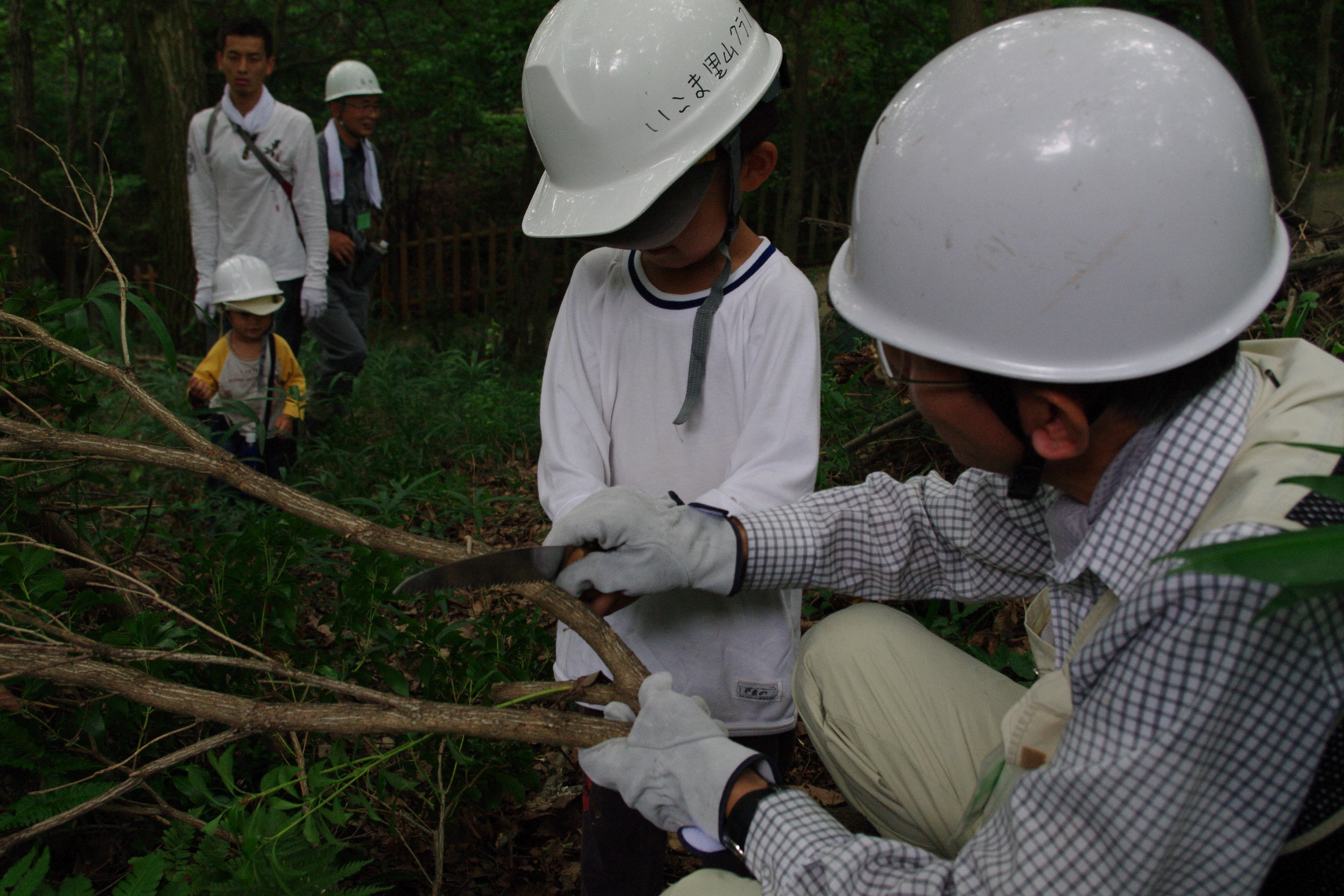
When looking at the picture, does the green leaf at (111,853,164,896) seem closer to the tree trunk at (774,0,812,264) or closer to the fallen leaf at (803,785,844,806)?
the fallen leaf at (803,785,844,806)

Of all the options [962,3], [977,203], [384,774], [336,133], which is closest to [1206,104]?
[977,203]

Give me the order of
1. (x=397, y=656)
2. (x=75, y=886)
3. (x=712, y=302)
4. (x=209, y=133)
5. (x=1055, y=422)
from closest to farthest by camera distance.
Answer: (x=1055, y=422)
(x=75, y=886)
(x=712, y=302)
(x=397, y=656)
(x=209, y=133)

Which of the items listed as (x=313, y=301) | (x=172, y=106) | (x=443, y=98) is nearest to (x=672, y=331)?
(x=313, y=301)

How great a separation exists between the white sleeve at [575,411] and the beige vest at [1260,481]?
0.94 metres

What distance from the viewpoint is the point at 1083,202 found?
122 cm

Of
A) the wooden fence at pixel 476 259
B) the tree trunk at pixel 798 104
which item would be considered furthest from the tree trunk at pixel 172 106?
the tree trunk at pixel 798 104

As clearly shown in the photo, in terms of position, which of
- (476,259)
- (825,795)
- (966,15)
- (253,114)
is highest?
(966,15)

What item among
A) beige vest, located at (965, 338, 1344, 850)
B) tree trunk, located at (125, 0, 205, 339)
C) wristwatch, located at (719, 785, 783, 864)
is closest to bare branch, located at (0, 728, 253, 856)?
wristwatch, located at (719, 785, 783, 864)

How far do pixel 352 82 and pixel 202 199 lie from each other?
124 cm

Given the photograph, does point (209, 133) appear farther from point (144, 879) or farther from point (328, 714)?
point (144, 879)

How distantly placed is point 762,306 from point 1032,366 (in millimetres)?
694

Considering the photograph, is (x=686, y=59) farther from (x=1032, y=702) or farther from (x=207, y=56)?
(x=207, y=56)

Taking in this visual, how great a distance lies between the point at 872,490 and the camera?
1964mm

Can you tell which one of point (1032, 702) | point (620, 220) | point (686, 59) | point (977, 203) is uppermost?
point (686, 59)
